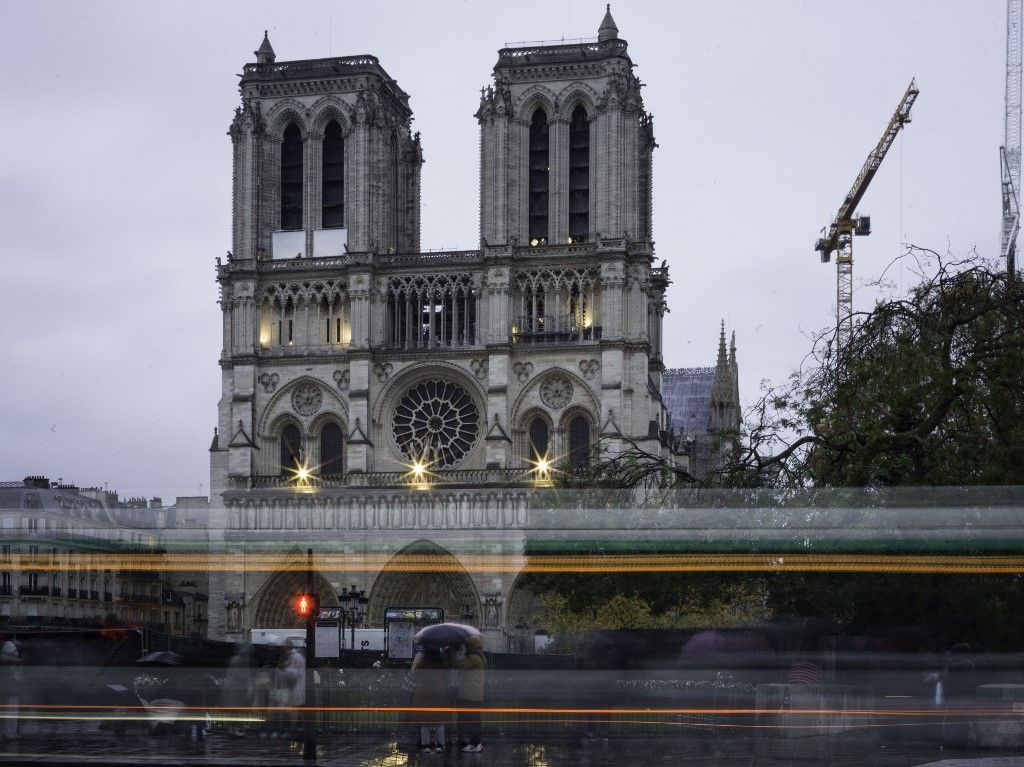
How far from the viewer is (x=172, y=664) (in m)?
21.1

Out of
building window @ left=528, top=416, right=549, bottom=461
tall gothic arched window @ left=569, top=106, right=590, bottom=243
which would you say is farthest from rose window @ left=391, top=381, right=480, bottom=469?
tall gothic arched window @ left=569, top=106, right=590, bottom=243

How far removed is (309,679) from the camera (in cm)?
2094

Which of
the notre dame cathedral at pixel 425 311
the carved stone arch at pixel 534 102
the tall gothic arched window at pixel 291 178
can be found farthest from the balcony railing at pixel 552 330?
the tall gothic arched window at pixel 291 178

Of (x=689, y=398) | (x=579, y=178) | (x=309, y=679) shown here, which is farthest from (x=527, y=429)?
(x=309, y=679)

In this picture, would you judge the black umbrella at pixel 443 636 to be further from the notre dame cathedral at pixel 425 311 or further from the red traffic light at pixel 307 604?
the notre dame cathedral at pixel 425 311

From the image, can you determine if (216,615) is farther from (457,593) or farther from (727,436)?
(457,593)

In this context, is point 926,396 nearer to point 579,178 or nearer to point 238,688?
point 238,688

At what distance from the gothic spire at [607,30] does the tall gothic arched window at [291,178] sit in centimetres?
1214

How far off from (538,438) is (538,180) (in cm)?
966

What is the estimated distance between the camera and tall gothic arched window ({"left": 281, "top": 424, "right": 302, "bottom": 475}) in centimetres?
6169

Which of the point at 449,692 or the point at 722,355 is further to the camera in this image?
the point at 722,355

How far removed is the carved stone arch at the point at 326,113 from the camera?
62.6 m

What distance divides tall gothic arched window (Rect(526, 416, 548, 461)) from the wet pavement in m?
39.0

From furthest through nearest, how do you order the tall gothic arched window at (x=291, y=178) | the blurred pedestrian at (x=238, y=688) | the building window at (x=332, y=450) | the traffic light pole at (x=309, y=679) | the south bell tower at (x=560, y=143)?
the tall gothic arched window at (x=291, y=178)
the building window at (x=332, y=450)
the south bell tower at (x=560, y=143)
the blurred pedestrian at (x=238, y=688)
the traffic light pole at (x=309, y=679)
